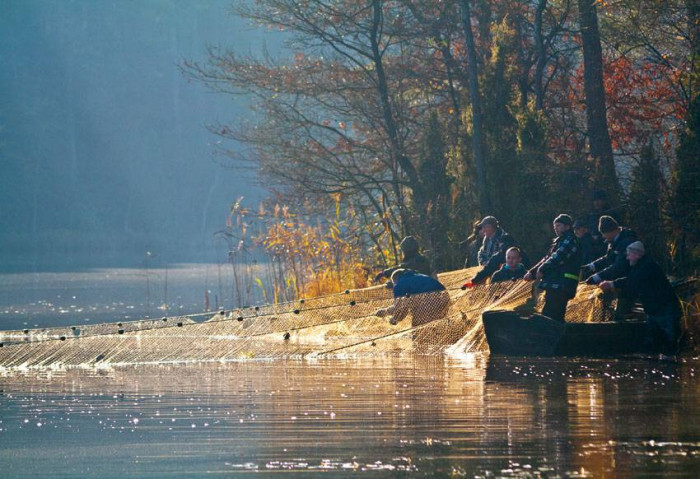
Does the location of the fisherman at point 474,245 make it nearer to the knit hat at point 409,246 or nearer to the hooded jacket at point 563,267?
the knit hat at point 409,246

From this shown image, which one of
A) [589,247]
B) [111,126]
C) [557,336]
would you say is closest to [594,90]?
[589,247]

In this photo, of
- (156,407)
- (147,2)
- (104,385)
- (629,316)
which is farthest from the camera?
(147,2)

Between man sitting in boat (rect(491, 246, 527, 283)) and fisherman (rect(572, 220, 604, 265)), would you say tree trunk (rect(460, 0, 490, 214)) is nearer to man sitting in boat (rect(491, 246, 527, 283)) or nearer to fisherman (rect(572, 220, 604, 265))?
fisherman (rect(572, 220, 604, 265))

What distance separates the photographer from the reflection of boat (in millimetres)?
15633

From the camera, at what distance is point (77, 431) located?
9.95 m

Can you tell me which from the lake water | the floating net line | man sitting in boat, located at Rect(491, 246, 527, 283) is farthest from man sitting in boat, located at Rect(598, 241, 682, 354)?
man sitting in boat, located at Rect(491, 246, 527, 283)

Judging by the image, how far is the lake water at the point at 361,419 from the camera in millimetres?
8102

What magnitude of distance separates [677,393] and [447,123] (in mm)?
17402

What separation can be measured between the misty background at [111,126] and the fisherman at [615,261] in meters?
86.4

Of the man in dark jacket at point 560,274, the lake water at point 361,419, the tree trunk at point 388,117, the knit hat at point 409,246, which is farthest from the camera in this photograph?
the tree trunk at point 388,117

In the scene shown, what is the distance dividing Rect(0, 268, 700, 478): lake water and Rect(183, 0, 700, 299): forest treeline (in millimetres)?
7801

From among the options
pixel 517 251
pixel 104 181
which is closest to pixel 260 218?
pixel 517 251

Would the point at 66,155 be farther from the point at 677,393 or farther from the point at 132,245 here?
the point at 677,393

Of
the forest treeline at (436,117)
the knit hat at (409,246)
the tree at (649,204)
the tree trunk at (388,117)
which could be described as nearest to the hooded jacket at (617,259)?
the tree at (649,204)
